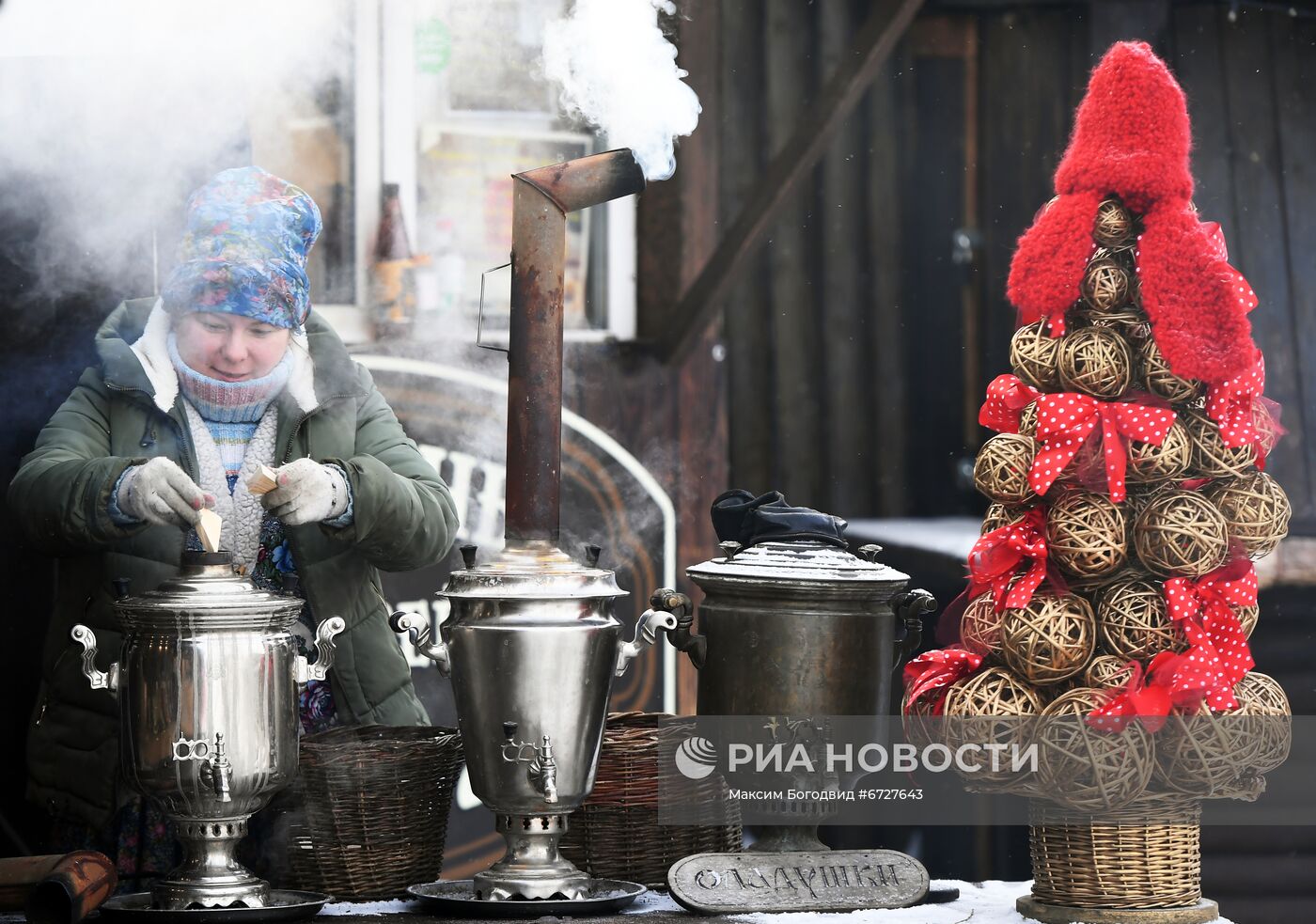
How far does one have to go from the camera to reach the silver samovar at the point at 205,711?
9.95 feet

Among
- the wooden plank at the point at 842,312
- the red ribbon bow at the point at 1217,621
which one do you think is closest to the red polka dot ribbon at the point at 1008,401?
the red ribbon bow at the point at 1217,621

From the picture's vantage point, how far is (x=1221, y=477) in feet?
10.7

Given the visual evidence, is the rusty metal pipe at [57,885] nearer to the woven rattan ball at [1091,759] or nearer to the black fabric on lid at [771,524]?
the black fabric on lid at [771,524]

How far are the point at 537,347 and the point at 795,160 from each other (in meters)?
1.72

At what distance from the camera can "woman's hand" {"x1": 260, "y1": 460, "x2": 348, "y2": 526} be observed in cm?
334

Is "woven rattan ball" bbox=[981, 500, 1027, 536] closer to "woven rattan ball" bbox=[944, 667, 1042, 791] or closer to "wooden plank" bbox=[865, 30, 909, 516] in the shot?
"woven rattan ball" bbox=[944, 667, 1042, 791]

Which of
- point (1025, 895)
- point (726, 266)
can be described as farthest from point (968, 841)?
point (1025, 895)

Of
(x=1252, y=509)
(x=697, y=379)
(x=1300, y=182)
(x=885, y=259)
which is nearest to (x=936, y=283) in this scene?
(x=885, y=259)

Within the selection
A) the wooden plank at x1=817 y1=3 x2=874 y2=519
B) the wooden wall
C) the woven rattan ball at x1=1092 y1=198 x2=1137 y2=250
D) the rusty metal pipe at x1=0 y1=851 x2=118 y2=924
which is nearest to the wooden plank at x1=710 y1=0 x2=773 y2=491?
the wooden wall

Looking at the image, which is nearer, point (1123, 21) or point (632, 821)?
point (632, 821)

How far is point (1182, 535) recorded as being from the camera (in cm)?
317

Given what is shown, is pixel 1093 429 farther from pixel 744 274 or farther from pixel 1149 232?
pixel 744 274

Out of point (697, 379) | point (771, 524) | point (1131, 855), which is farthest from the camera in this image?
point (697, 379)

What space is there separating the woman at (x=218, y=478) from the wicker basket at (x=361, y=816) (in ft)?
1.13
